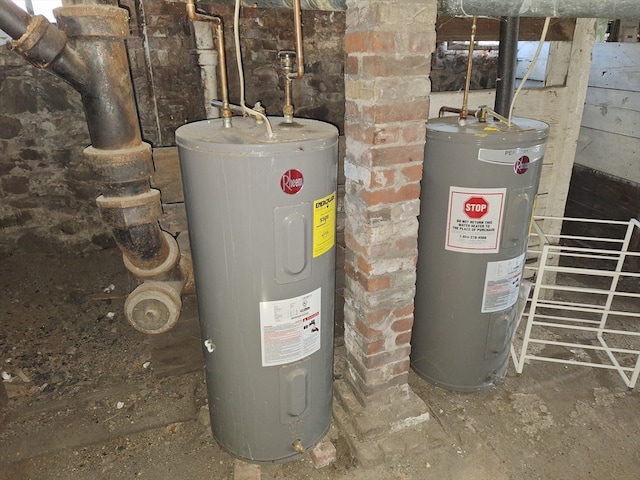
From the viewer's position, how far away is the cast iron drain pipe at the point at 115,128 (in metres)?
1.24

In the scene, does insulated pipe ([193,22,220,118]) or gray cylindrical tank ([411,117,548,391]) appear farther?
insulated pipe ([193,22,220,118])

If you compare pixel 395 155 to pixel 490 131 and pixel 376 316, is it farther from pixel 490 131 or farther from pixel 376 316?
pixel 376 316

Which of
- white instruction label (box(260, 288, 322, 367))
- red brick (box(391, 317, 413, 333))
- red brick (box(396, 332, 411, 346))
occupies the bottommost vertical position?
red brick (box(396, 332, 411, 346))

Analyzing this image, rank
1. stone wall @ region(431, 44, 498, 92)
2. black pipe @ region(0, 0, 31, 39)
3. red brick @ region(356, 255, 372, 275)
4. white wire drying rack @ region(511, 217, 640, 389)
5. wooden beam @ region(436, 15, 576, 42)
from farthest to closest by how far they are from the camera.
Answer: stone wall @ region(431, 44, 498, 92)
wooden beam @ region(436, 15, 576, 42)
white wire drying rack @ region(511, 217, 640, 389)
red brick @ region(356, 255, 372, 275)
black pipe @ region(0, 0, 31, 39)

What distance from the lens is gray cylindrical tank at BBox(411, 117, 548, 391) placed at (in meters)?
1.75

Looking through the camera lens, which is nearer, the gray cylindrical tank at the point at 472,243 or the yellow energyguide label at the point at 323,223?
the yellow energyguide label at the point at 323,223

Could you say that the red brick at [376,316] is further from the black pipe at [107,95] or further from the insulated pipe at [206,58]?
the insulated pipe at [206,58]

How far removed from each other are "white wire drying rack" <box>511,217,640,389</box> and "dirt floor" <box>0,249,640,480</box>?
0.14 meters

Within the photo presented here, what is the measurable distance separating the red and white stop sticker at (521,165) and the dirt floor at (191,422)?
1076 mm

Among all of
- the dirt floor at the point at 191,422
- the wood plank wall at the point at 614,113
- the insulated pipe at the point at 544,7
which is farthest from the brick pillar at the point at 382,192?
the wood plank wall at the point at 614,113

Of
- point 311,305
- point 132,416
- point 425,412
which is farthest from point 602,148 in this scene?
point 132,416

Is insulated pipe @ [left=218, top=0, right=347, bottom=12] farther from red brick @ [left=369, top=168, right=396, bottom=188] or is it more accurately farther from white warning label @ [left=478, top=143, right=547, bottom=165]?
white warning label @ [left=478, top=143, right=547, bottom=165]

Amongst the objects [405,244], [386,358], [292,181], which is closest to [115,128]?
[292,181]

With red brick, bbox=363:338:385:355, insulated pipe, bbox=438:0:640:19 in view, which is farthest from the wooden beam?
red brick, bbox=363:338:385:355
